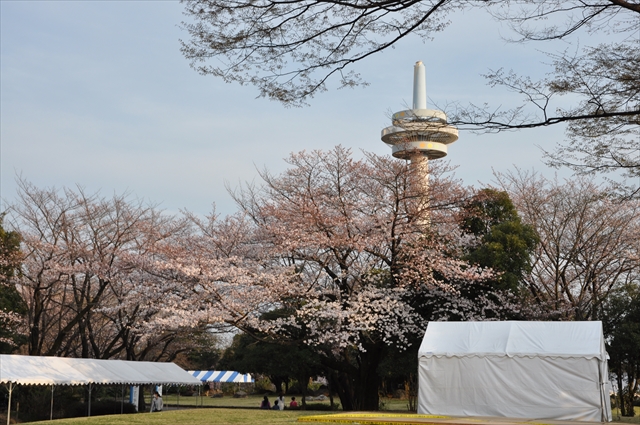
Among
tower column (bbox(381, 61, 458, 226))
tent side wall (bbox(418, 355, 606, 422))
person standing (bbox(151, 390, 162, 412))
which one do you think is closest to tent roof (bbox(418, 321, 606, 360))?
tent side wall (bbox(418, 355, 606, 422))

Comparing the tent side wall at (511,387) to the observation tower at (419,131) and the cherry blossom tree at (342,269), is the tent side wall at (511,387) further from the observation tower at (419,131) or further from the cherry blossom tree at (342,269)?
the observation tower at (419,131)

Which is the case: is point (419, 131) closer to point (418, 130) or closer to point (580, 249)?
point (418, 130)

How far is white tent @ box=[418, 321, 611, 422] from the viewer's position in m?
13.9

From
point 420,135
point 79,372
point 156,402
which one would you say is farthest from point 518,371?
point 156,402

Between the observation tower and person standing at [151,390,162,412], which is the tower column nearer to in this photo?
the observation tower

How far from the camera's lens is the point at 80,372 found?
16.9 meters

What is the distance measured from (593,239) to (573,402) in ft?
27.5

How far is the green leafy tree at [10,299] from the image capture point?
68.2 feet

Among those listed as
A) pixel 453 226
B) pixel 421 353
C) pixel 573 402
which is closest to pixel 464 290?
pixel 453 226

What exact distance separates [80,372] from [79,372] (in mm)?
64

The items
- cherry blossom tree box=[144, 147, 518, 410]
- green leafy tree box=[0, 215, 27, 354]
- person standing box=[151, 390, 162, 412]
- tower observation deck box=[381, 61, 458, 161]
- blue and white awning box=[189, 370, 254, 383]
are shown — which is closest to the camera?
tower observation deck box=[381, 61, 458, 161]

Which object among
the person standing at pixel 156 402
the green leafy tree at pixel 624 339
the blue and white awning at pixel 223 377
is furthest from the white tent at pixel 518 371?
the blue and white awning at pixel 223 377

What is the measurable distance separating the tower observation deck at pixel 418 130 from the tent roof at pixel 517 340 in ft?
15.3

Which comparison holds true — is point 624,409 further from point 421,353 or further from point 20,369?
point 20,369
